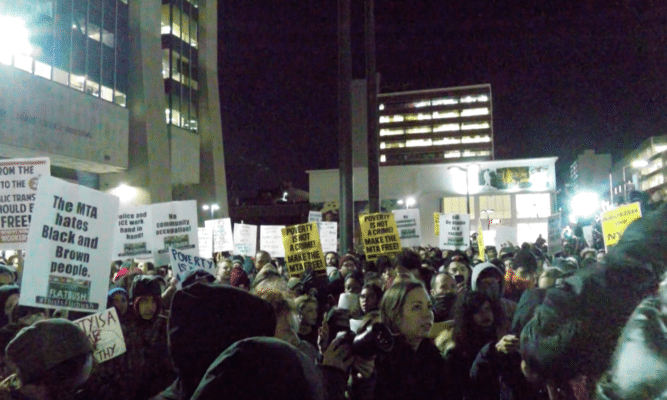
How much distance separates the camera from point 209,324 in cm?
176

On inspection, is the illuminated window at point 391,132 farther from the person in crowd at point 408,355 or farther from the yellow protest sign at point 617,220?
the person in crowd at point 408,355

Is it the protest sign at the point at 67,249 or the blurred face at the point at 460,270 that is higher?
the protest sign at the point at 67,249

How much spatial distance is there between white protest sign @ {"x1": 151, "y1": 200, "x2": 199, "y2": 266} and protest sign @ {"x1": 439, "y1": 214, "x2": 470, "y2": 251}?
6.51 metres

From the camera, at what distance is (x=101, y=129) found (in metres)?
29.1

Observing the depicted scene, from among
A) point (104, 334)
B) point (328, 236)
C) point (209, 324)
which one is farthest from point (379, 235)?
point (209, 324)

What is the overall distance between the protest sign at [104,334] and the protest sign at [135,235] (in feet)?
14.1

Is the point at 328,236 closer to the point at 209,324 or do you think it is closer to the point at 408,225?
the point at 408,225

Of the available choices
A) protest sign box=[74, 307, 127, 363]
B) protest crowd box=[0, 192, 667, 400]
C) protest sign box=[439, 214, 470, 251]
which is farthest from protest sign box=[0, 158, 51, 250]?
protest sign box=[439, 214, 470, 251]

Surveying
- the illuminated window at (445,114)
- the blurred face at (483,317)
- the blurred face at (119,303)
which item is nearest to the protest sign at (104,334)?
the blurred face at (119,303)

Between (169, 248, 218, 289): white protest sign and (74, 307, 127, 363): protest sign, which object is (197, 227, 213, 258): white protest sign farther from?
(74, 307, 127, 363): protest sign

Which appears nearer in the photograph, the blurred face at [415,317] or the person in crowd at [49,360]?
the person in crowd at [49,360]

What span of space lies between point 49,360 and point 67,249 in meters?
2.06

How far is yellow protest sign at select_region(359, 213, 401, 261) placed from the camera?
37.3 feet

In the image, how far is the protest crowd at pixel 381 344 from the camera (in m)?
1.34
